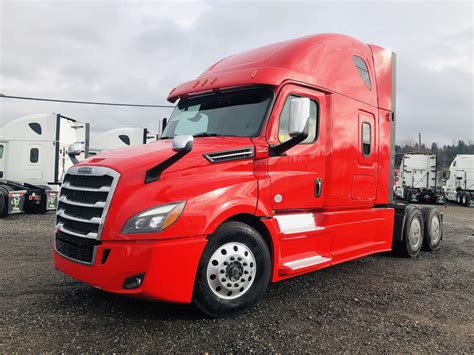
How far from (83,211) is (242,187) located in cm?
161

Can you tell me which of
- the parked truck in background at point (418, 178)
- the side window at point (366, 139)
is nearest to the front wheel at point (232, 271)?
the side window at point (366, 139)

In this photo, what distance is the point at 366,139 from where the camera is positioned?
5.90 metres

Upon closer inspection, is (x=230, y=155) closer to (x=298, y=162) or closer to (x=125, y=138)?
(x=298, y=162)

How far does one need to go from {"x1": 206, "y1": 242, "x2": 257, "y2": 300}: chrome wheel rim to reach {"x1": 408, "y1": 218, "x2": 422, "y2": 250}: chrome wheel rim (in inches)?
182

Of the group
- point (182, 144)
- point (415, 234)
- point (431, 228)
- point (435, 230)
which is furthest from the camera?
point (435, 230)

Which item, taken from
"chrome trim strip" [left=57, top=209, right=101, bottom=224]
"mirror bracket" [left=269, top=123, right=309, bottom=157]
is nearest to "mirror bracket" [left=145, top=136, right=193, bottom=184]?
"chrome trim strip" [left=57, top=209, right=101, bottom=224]

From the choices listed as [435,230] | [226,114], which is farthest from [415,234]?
[226,114]

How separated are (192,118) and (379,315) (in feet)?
10.6

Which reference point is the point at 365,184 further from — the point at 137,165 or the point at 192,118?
the point at 137,165

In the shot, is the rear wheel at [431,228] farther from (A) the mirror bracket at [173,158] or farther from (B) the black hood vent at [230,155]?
(A) the mirror bracket at [173,158]

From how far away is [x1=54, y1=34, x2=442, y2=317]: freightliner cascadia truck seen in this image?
A: 343cm

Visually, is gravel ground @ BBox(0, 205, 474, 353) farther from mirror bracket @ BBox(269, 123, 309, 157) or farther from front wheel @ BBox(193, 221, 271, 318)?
mirror bracket @ BBox(269, 123, 309, 157)

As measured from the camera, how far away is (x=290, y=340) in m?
3.35

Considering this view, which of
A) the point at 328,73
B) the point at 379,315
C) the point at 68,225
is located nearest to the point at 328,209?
the point at 379,315
